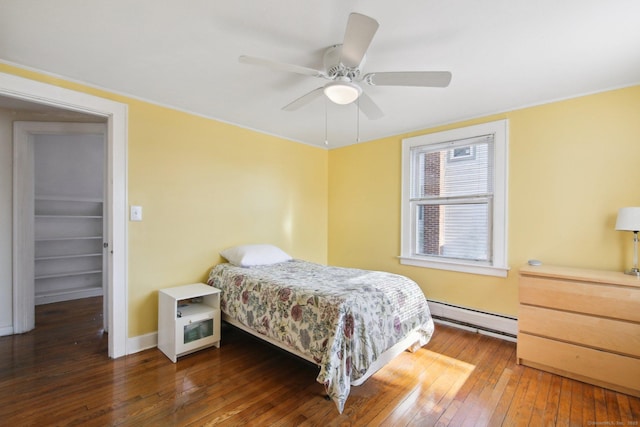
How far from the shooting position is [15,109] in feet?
9.37

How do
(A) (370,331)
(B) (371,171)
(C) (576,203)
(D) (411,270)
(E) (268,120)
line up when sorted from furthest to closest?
1. (B) (371,171)
2. (D) (411,270)
3. (E) (268,120)
4. (C) (576,203)
5. (A) (370,331)

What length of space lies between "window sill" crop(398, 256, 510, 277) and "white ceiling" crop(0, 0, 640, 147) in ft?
5.24

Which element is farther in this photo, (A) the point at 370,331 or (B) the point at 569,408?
(A) the point at 370,331

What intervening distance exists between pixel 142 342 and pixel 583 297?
363 cm

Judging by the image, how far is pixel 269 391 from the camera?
198cm

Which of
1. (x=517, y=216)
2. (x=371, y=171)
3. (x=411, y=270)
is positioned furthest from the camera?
(x=371, y=171)

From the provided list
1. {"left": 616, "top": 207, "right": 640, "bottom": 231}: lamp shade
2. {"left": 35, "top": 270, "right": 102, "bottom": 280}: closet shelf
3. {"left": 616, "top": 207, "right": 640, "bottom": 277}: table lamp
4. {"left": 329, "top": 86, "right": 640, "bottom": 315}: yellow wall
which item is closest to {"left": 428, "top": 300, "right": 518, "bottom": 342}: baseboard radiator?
{"left": 329, "top": 86, "right": 640, "bottom": 315}: yellow wall

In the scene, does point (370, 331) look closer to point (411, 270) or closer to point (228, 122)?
point (411, 270)

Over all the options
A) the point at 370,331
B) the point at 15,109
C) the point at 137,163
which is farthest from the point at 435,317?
the point at 15,109

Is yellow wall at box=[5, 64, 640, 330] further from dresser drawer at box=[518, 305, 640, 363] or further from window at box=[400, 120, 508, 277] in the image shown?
dresser drawer at box=[518, 305, 640, 363]

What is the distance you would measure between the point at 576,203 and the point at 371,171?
6.99ft

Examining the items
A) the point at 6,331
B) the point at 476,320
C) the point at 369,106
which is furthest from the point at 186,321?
the point at 476,320

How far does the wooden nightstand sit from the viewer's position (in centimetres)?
237

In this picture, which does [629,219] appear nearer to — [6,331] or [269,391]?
[269,391]
